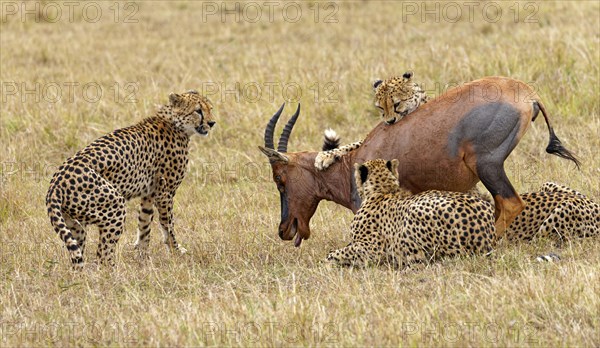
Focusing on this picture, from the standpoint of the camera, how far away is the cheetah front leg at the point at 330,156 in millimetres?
8227

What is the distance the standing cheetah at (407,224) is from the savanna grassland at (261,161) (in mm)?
151

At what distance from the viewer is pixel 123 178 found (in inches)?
305

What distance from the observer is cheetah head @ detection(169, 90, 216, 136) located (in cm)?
839

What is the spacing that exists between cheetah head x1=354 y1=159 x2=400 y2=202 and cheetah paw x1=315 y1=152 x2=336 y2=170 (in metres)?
0.58

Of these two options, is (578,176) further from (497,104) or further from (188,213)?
(188,213)

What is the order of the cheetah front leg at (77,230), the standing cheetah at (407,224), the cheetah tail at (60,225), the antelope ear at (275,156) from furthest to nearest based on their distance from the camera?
the antelope ear at (275,156)
the cheetah front leg at (77,230)
the cheetah tail at (60,225)
the standing cheetah at (407,224)

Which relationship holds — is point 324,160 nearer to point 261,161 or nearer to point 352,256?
point 352,256

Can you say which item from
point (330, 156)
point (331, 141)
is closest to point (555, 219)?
point (330, 156)

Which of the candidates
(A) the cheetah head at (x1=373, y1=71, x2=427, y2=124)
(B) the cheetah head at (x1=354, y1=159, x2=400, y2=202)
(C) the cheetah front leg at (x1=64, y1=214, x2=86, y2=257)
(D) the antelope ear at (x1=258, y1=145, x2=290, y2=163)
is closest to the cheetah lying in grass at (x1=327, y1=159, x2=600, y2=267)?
(B) the cheetah head at (x1=354, y1=159, x2=400, y2=202)

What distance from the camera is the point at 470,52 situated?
1333 cm

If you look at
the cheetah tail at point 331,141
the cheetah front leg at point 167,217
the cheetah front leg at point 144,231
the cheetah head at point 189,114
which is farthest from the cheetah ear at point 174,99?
the cheetah tail at point 331,141

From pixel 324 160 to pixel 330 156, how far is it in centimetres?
7

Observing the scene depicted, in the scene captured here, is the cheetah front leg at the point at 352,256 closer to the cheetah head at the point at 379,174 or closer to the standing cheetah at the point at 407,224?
the standing cheetah at the point at 407,224

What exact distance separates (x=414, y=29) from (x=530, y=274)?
34.7 ft
